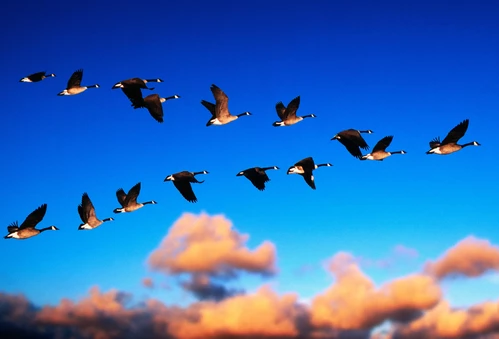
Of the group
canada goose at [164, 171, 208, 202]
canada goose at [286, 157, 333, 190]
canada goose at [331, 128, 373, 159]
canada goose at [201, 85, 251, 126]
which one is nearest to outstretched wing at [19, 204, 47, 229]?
canada goose at [164, 171, 208, 202]

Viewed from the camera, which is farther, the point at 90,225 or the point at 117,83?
the point at 90,225

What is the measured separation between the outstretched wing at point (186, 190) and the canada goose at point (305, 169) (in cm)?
404

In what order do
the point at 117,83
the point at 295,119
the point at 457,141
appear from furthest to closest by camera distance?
the point at 295,119, the point at 457,141, the point at 117,83

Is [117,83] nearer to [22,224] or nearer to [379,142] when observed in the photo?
[22,224]

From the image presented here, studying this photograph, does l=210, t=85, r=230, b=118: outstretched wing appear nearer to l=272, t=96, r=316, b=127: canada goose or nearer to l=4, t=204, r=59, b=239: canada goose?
l=272, t=96, r=316, b=127: canada goose

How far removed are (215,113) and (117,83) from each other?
13.2ft

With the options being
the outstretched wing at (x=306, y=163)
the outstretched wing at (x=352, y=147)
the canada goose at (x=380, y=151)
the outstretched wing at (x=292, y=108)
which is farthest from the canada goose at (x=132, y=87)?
the canada goose at (x=380, y=151)

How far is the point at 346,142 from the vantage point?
22531mm

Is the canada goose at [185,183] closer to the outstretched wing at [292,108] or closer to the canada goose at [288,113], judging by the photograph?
the canada goose at [288,113]

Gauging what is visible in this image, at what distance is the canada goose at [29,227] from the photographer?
21297mm

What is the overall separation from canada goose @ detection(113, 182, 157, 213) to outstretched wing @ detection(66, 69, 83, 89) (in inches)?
190

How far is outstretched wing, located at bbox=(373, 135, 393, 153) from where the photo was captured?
23108mm

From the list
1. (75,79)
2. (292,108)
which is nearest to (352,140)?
(292,108)

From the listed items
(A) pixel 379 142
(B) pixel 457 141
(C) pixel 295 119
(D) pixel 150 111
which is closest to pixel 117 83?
(D) pixel 150 111
